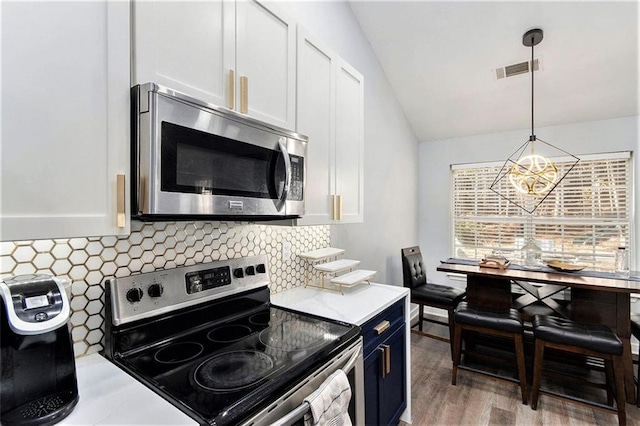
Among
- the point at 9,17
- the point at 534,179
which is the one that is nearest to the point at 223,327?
the point at 9,17

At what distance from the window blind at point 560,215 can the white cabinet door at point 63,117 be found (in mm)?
4118

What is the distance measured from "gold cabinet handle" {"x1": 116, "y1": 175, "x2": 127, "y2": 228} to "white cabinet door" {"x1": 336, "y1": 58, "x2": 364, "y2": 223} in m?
1.19

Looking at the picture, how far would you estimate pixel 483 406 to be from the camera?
7.63 ft

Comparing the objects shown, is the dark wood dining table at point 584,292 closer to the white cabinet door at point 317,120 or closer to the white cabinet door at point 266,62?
the white cabinet door at point 317,120

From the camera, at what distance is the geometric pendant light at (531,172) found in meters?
2.57

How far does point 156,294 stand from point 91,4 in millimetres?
963

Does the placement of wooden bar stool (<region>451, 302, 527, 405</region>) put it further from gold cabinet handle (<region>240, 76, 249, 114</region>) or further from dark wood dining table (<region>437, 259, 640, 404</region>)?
gold cabinet handle (<region>240, 76, 249, 114</region>)

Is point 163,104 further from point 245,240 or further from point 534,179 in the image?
point 534,179

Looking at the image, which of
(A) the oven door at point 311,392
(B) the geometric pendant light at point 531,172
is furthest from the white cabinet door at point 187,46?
(B) the geometric pendant light at point 531,172

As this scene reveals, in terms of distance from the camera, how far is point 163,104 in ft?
3.10

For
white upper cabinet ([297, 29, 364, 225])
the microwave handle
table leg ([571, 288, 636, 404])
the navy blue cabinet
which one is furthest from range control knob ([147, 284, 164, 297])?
table leg ([571, 288, 636, 404])

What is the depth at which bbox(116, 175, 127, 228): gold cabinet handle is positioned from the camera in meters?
0.89

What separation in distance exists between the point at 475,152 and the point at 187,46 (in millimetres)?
3864

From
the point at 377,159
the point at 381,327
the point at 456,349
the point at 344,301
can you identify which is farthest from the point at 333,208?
the point at 456,349
